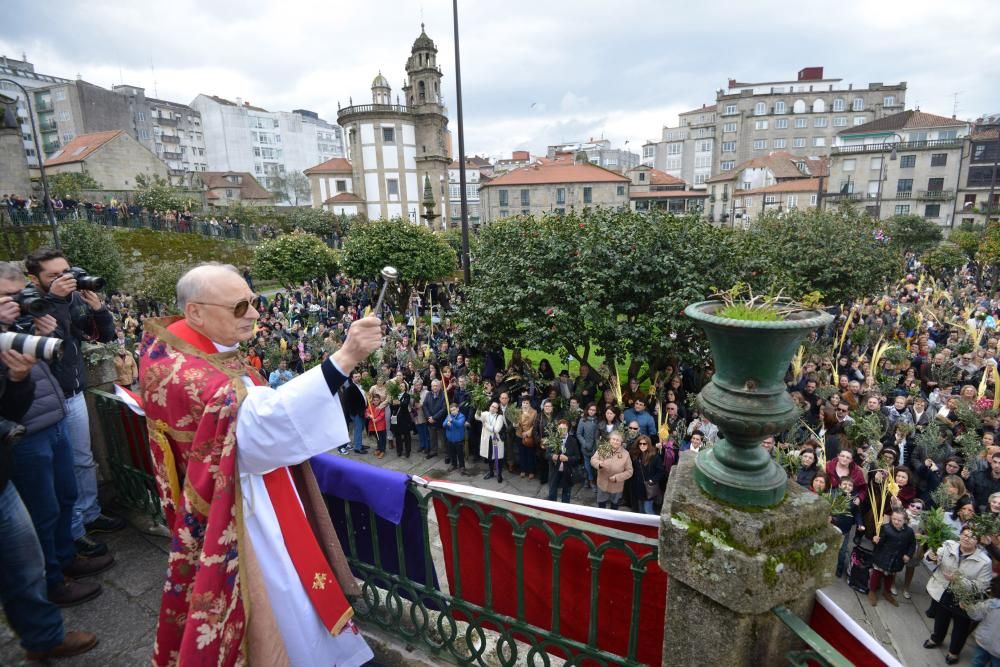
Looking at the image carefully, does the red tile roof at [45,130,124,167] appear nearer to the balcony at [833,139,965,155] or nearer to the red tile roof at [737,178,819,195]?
the red tile roof at [737,178,819,195]

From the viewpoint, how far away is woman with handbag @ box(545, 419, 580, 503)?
834 centimetres

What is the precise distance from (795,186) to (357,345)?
61.6 meters

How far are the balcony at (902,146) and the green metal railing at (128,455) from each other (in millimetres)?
59479

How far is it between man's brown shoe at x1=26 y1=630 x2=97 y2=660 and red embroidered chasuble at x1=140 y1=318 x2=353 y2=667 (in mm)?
1024

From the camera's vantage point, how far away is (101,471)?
175 inches

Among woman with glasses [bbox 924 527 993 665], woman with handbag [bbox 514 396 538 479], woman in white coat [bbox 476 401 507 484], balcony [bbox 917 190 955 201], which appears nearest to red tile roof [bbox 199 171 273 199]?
woman in white coat [bbox 476 401 507 484]

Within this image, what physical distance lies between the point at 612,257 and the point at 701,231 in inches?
76.9

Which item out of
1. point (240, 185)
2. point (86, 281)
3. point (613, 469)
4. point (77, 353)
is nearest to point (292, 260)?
point (613, 469)

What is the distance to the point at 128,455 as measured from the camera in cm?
426

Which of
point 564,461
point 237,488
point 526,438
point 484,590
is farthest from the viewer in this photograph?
point 526,438

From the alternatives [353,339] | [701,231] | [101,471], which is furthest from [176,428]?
[701,231]

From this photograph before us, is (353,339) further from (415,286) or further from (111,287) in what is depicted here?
(111,287)

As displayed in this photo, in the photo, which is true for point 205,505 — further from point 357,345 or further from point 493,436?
point 493,436

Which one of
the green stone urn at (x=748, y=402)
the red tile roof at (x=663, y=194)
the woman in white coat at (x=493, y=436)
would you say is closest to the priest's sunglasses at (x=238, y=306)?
the green stone urn at (x=748, y=402)
